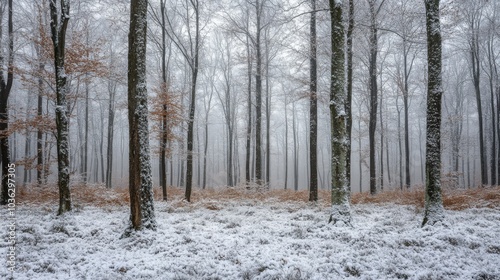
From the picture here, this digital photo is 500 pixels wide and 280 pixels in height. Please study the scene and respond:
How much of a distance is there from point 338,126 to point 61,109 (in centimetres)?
901

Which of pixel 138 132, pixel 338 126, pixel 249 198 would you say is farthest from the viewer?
pixel 249 198

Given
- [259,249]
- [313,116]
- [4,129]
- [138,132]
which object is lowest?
[259,249]

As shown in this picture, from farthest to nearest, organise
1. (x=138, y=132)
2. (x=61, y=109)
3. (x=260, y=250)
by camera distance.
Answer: (x=61, y=109)
(x=138, y=132)
(x=260, y=250)

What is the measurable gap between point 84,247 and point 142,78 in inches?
164

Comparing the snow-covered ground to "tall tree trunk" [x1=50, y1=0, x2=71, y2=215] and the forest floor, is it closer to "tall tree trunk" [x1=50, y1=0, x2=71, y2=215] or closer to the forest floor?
the forest floor

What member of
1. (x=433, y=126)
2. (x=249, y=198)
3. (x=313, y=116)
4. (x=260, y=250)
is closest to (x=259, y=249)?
(x=260, y=250)

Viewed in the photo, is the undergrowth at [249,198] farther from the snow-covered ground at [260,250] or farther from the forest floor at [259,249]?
the snow-covered ground at [260,250]

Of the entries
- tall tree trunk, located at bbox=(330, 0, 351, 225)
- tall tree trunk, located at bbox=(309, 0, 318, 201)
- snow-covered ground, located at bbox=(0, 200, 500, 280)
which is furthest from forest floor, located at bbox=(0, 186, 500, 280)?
tall tree trunk, located at bbox=(309, 0, 318, 201)

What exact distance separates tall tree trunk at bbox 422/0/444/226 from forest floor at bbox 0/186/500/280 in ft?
1.69

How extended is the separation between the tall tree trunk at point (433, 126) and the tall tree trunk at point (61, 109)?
10840 mm

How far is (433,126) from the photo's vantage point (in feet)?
22.3

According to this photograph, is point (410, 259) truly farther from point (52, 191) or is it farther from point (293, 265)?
point (52, 191)

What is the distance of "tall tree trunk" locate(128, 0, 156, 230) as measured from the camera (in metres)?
6.37

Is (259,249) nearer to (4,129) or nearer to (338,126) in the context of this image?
→ (338,126)
